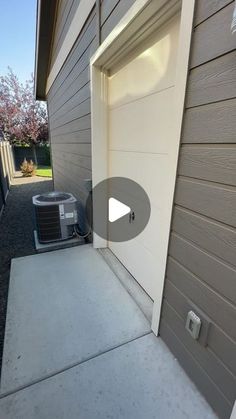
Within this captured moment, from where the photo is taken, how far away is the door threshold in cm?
168

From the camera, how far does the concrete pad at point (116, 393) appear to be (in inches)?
40.2

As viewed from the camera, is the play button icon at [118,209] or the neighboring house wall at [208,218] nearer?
the neighboring house wall at [208,218]

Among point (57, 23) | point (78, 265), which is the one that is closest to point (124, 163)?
point (78, 265)

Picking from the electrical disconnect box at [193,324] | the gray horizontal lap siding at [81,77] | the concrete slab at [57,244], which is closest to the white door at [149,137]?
the electrical disconnect box at [193,324]

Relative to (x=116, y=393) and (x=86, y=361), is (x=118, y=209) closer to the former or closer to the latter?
(x=86, y=361)

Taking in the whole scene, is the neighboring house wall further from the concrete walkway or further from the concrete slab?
the concrete slab

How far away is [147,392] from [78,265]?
137 cm

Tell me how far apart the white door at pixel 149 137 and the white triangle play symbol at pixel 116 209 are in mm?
301

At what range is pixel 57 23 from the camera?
3895 mm

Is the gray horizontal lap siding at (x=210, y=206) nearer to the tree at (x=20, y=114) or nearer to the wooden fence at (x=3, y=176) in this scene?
the wooden fence at (x=3, y=176)

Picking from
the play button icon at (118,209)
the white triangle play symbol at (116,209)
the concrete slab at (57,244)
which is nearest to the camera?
the play button icon at (118,209)

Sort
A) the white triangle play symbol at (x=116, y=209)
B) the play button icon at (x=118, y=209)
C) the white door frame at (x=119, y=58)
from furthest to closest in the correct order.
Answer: the white triangle play symbol at (x=116, y=209) < the play button icon at (x=118, y=209) < the white door frame at (x=119, y=58)

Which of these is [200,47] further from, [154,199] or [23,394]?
[23,394]

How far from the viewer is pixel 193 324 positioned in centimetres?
107
